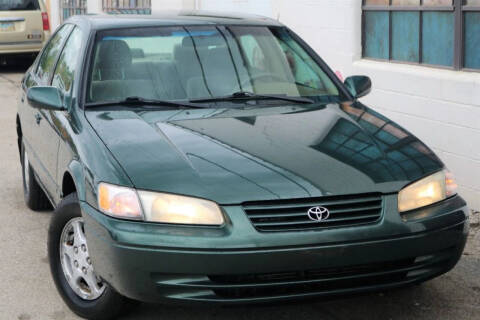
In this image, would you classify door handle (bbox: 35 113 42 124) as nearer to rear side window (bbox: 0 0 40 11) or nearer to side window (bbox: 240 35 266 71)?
side window (bbox: 240 35 266 71)

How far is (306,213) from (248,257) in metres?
0.34

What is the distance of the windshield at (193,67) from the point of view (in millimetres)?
5496

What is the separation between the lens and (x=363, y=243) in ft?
13.9

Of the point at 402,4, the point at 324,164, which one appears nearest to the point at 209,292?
the point at 324,164

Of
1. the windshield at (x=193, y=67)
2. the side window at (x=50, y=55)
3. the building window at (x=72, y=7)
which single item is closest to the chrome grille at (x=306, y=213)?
the windshield at (x=193, y=67)

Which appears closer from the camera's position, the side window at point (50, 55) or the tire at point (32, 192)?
the side window at point (50, 55)

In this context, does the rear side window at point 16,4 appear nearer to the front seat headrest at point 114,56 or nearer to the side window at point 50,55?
the side window at point 50,55

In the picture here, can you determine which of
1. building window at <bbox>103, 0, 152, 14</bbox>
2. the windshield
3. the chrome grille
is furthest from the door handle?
building window at <bbox>103, 0, 152, 14</bbox>

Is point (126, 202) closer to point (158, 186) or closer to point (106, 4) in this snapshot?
point (158, 186)

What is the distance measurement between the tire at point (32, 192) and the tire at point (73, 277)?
206cm

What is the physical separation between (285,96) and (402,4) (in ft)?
9.50

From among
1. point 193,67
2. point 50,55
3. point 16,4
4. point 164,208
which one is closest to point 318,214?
point 164,208

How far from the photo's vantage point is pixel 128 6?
16.4 metres

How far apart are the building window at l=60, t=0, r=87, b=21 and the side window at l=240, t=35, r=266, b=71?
13725 millimetres
